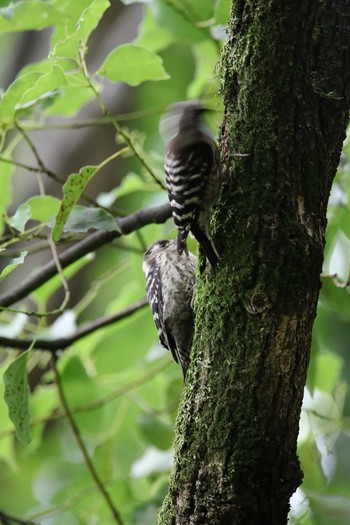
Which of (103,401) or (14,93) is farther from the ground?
(14,93)

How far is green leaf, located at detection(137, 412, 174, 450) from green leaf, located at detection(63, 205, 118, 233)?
1.02 m

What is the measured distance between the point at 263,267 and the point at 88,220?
723mm

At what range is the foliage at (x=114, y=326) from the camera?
2.63 meters

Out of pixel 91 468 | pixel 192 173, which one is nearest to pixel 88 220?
pixel 192 173

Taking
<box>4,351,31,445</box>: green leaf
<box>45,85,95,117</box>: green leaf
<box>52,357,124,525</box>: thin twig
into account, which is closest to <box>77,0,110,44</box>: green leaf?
<box>45,85,95,117</box>: green leaf

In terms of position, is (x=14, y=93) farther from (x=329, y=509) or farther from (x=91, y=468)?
(x=329, y=509)

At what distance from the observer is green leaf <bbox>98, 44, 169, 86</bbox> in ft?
8.67

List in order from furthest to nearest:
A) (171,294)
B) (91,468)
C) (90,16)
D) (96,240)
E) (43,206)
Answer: (171,294)
(91,468)
(96,240)
(43,206)
(90,16)

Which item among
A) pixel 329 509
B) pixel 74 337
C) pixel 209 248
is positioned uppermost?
pixel 74 337

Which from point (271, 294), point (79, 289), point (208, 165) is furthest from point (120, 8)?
point (271, 294)

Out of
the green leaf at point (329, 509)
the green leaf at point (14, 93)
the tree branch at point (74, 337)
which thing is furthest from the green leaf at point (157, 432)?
the green leaf at point (14, 93)

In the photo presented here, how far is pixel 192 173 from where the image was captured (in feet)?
8.67

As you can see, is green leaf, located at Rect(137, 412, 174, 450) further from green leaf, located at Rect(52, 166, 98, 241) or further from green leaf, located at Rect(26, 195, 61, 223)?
green leaf, located at Rect(52, 166, 98, 241)

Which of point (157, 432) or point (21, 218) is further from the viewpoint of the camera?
point (157, 432)
